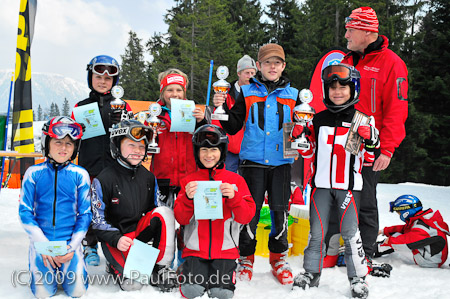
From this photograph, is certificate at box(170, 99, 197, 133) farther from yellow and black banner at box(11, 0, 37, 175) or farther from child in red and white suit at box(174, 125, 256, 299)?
yellow and black banner at box(11, 0, 37, 175)

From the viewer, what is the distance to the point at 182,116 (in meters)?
3.67

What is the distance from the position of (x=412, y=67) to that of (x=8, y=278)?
23400mm

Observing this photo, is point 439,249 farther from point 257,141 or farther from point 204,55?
point 204,55

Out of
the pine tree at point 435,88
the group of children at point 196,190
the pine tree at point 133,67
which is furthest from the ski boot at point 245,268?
the pine tree at point 133,67

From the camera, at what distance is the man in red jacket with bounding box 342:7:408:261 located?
373 cm

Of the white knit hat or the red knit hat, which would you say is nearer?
the red knit hat

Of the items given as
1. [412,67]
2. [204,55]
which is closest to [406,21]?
[412,67]

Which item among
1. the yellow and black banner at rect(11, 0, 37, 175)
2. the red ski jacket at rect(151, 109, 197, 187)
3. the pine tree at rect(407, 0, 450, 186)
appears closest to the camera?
the red ski jacket at rect(151, 109, 197, 187)

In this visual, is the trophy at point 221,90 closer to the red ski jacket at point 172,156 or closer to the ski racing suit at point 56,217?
the red ski jacket at point 172,156

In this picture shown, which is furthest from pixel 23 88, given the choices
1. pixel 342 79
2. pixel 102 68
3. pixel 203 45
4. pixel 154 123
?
pixel 203 45

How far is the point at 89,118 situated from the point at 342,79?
2.58 meters

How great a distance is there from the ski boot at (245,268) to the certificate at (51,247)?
169cm

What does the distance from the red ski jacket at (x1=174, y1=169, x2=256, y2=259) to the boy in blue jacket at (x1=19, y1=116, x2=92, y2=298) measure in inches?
34.3

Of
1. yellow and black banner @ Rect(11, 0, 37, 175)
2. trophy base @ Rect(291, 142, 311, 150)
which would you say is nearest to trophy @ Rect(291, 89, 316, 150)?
trophy base @ Rect(291, 142, 311, 150)
